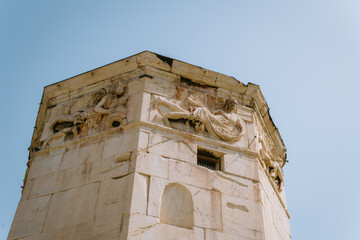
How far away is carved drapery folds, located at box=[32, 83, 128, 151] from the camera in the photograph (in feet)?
32.7

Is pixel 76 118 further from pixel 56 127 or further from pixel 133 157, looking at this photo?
pixel 133 157

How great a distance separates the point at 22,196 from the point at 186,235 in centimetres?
339

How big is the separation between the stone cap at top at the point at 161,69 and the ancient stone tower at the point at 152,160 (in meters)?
0.02

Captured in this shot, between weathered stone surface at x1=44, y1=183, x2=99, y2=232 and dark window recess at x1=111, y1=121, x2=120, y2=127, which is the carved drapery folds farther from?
weathered stone surface at x1=44, y1=183, x2=99, y2=232

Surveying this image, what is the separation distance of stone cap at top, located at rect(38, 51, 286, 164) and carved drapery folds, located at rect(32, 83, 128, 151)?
0.44 metres

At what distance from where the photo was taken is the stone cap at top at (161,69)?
35.1 ft

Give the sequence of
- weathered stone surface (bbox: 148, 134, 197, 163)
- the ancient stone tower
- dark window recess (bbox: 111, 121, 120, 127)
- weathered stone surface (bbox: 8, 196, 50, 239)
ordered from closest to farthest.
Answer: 1. the ancient stone tower
2. weathered stone surface (bbox: 8, 196, 50, 239)
3. weathered stone surface (bbox: 148, 134, 197, 163)
4. dark window recess (bbox: 111, 121, 120, 127)

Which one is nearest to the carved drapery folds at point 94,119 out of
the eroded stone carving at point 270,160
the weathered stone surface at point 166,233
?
the weathered stone surface at point 166,233

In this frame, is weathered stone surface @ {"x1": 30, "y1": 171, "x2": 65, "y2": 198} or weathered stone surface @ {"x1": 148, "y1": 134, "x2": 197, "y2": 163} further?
weathered stone surface @ {"x1": 30, "y1": 171, "x2": 65, "y2": 198}

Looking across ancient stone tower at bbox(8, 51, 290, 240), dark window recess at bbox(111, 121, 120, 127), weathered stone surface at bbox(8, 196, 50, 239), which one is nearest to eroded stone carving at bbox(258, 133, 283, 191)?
ancient stone tower at bbox(8, 51, 290, 240)

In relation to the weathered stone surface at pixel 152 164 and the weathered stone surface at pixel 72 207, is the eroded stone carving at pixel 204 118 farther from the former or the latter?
the weathered stone surface at pixel 72 207

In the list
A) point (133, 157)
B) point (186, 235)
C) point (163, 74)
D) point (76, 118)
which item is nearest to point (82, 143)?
A: point (76, 118)

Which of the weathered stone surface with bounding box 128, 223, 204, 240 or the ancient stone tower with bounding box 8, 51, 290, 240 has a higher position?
the ancient stone tower with bounding box 8, 51, 290, 240

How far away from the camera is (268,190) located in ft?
34.1
